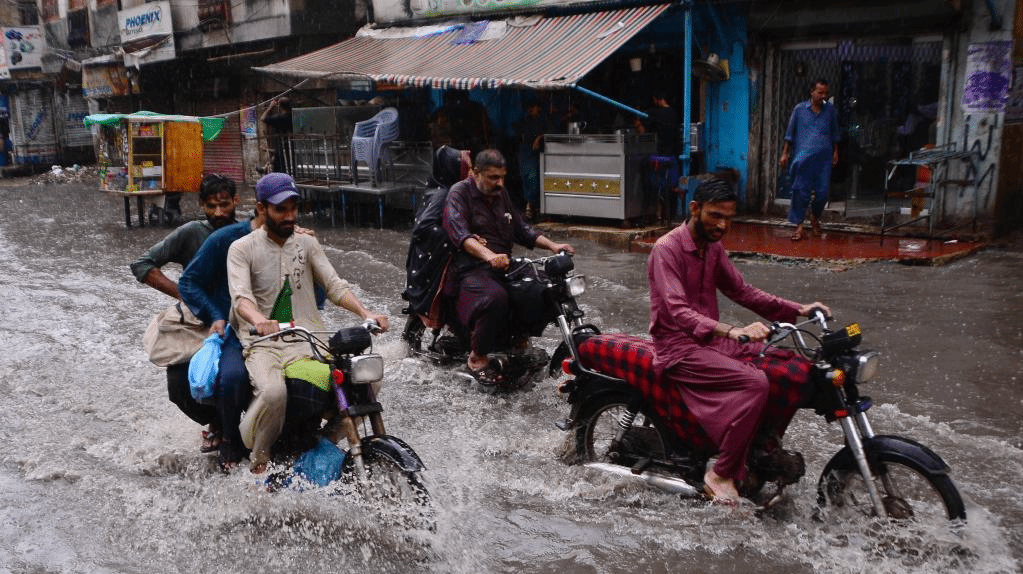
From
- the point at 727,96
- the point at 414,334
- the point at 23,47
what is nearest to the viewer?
the point at 414,334

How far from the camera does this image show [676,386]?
4.22 meters

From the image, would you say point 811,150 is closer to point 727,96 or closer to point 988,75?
point 988,75

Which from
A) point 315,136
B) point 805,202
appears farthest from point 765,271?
point 315,136

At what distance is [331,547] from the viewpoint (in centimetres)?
421

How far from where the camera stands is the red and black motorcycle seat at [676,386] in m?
3.99

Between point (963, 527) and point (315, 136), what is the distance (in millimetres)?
13504

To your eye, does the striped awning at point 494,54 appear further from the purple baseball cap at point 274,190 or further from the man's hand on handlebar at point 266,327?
the man's hand on handlebar at point 266,327

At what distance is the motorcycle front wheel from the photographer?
3.61 m

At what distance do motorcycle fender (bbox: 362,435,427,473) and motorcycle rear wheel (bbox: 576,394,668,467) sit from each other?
3.43ft

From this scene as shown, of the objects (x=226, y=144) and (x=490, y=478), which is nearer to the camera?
(x=490, y=478)

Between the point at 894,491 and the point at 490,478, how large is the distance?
82.9 inches

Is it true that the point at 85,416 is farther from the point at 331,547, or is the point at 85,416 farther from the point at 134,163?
the point at 134,163

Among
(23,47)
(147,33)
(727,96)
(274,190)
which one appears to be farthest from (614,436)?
(23,47)

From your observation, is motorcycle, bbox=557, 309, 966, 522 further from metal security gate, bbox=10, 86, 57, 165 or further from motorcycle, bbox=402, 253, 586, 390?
metal security gate, bbox=10, 86, 57, 165
